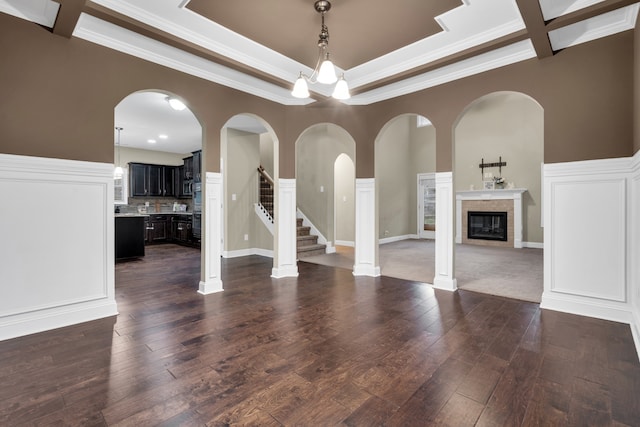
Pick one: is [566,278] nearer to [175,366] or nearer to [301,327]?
[301,327]

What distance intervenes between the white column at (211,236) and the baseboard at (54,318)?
1040 mm

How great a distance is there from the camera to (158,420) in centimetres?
162

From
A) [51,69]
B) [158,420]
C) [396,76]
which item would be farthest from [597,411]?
[51,69]

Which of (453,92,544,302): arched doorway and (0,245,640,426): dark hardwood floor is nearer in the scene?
(0,245,640,426): dark hardwood floor

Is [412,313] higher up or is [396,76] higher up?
[396,76]

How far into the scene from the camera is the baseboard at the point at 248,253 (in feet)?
21.6

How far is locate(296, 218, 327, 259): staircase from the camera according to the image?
6715 millimetres

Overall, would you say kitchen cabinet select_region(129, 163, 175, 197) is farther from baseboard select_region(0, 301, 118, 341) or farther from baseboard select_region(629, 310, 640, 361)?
baseboard select_region(629, 310, 640, 361)

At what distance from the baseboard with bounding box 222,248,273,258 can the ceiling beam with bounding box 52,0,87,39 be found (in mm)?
4502

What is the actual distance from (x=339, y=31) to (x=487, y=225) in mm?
7364

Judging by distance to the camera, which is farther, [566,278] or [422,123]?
[422,123]

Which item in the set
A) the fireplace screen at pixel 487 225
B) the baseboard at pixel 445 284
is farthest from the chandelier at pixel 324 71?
the fireplace screen at pixel 487 225

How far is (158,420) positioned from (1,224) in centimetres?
233

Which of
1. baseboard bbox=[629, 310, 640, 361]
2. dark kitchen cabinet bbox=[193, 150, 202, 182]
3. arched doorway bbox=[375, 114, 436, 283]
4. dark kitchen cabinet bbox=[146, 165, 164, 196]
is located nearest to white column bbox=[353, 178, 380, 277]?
baseboard bbox=[629, 310, 640, 361]
